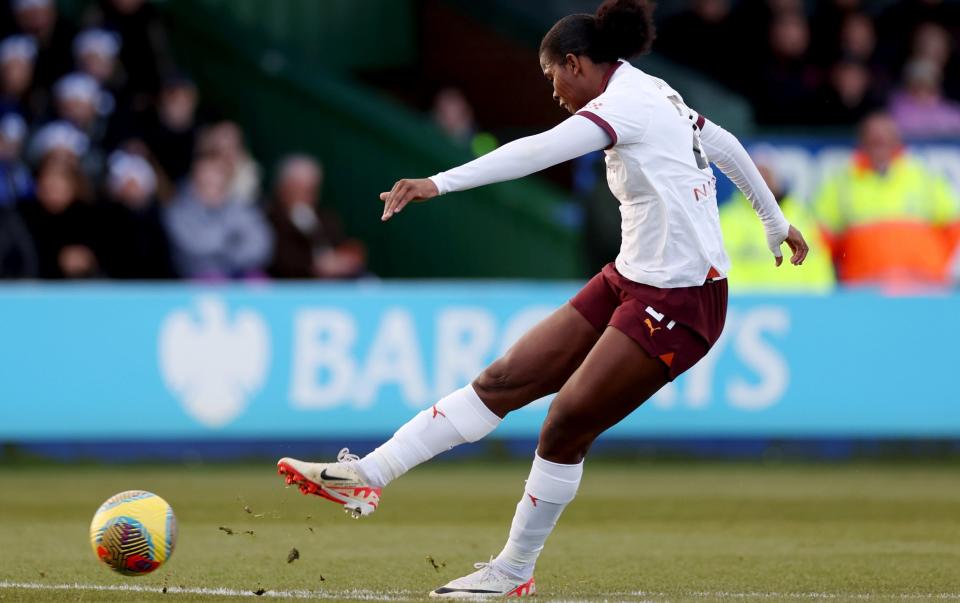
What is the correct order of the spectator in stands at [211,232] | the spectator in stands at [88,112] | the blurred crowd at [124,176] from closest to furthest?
1. the blurred crowd at [124,176]
2. the spectator in stands at [211,232]
3. the spectator in stands at [88,112]

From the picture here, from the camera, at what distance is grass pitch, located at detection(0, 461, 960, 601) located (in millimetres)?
6977

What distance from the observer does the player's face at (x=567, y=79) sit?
649 centimetres

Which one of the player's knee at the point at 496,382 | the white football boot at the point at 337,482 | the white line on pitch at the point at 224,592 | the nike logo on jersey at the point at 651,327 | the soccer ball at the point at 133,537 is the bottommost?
the white line on pitch at the point at 224,592

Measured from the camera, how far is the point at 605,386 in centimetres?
633

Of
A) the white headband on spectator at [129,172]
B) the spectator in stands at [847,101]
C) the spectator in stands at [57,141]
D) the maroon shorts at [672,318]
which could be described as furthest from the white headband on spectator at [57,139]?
the maroon shorts at [672,318]

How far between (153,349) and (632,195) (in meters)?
6.55

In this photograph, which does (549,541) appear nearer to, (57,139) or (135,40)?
(57,139)

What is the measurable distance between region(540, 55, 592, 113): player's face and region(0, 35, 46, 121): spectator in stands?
8674 millimetres

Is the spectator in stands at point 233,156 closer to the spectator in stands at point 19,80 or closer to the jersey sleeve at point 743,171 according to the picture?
the spectator in stands at point 19,80

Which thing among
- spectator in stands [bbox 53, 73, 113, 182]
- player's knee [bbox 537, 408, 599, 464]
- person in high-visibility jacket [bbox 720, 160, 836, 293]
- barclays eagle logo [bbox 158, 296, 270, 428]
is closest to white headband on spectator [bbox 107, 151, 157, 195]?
spectator in stands [bbox 53, 73, 113, 182]

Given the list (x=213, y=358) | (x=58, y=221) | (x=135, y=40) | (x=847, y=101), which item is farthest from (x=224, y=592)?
(x=847, y=101)

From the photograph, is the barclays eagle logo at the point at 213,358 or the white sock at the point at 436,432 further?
the barclays eagle logo at the point at 213,358

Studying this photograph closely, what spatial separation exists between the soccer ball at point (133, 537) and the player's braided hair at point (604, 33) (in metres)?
2.34

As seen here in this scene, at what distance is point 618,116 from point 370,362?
6.51 meters
